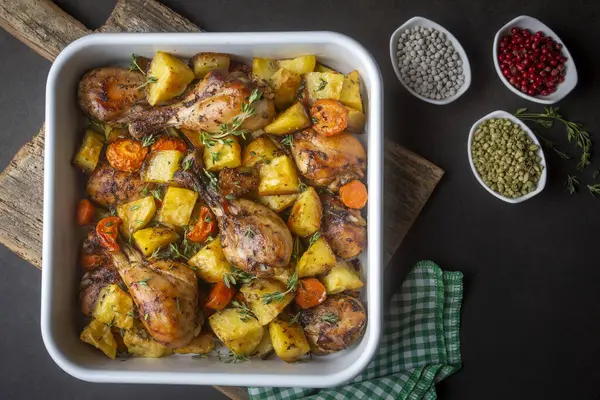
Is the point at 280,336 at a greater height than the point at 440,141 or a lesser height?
lesser

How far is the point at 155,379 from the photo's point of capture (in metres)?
2.51

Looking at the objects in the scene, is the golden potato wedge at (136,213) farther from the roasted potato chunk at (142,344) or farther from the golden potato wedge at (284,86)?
the golden potato wedge at (284,86)

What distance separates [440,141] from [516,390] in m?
1.44

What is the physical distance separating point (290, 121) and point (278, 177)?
0.25 m

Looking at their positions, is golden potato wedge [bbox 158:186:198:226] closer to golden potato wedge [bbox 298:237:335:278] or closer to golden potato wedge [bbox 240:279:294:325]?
golden potato wedge [bbox 240:279:294:325]

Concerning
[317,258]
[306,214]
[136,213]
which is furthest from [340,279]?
[136,213]

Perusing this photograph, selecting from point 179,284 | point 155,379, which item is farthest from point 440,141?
point 155,379

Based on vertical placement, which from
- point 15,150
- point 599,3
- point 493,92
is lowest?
point 15,150

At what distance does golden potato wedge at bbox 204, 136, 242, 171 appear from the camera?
254 cm

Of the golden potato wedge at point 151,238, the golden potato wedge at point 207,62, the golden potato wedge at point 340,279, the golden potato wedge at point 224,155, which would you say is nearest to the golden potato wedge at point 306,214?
the golden potato wedge at point 340,279

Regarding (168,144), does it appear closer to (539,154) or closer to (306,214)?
(306,214)

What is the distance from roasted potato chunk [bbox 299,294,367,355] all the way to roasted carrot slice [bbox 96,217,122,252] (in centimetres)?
92

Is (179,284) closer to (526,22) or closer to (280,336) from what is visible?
(280,336)

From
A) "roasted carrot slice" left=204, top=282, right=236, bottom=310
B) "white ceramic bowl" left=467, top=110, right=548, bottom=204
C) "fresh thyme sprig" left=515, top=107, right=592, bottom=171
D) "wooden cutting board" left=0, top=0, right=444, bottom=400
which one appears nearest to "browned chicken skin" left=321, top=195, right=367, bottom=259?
"wooden cutting board" left=0, top=0, right=444, bottom=400
